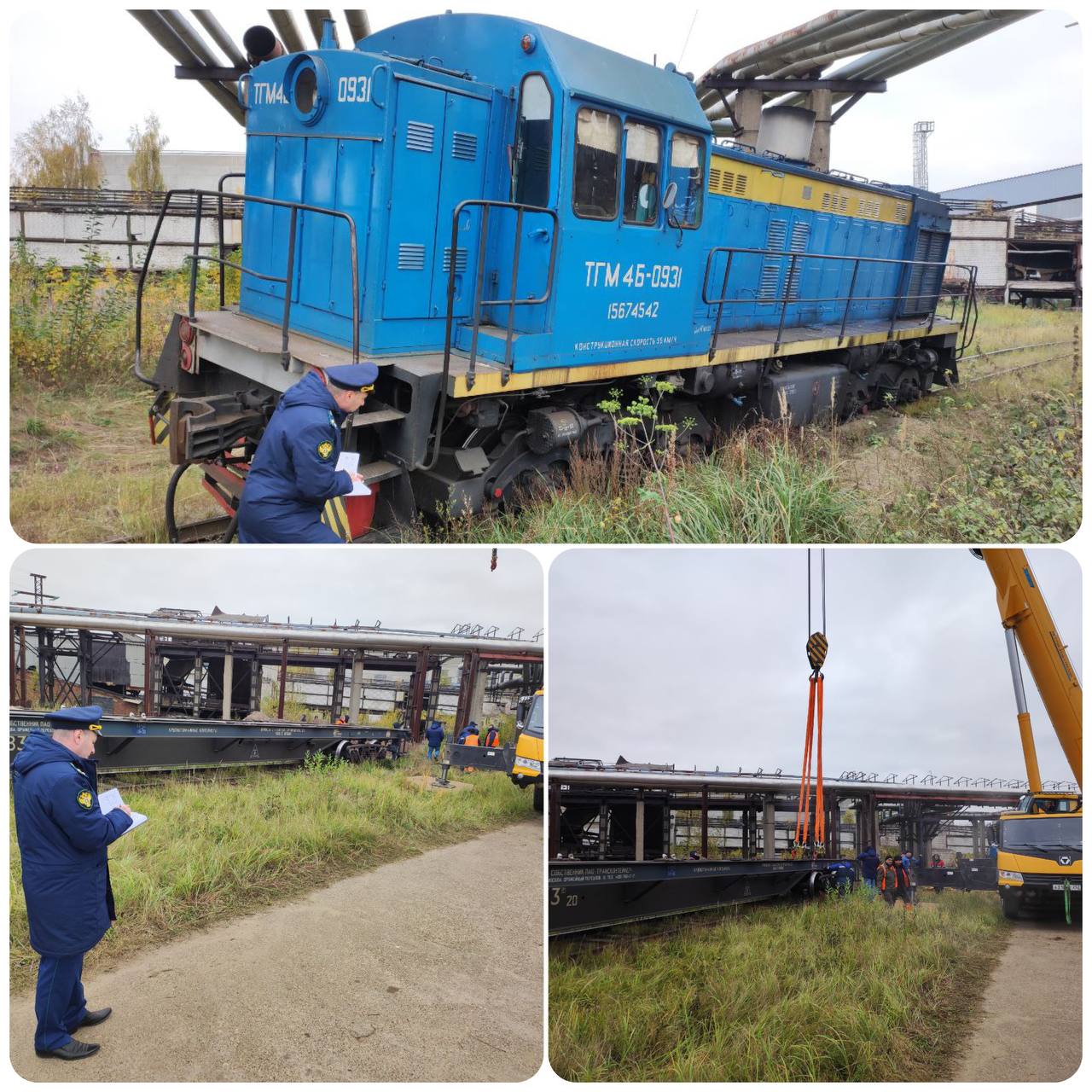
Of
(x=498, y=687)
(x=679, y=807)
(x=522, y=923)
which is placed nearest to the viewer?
(x=522, y=923)

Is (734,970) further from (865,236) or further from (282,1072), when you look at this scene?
(865,236)

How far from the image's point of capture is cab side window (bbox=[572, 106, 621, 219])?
20.3 ft

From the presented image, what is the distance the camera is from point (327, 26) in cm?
611

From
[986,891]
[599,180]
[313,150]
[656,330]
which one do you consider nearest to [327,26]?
[313,150]

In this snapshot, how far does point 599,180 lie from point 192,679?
5.52m

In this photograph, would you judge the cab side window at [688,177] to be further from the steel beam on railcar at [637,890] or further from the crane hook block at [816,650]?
the steel beam on railcar at [637,890]

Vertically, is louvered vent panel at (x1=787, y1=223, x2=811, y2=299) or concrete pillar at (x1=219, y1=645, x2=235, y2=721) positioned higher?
louvered vent panel at (x1=787, y1=223, x2=811, y2=299)

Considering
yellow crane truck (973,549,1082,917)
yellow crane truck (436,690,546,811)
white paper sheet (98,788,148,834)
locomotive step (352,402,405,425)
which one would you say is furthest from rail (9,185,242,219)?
yellow crane truck (973,549,1082,917)

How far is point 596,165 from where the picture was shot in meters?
6.36

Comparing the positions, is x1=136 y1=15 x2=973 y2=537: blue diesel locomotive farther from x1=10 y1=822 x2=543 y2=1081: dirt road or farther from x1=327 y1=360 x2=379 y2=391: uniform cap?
x1=10 y1=822 x2=543 y2=1081: dirt road

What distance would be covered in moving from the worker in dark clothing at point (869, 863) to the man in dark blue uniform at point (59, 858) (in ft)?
20.5

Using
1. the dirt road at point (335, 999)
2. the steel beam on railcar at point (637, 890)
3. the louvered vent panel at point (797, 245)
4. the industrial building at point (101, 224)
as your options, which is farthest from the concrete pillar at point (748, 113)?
the dirt road at point (335, 999)

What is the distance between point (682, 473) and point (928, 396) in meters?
8.75

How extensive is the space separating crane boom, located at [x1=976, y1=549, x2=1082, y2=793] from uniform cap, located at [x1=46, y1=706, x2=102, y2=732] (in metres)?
4.73
